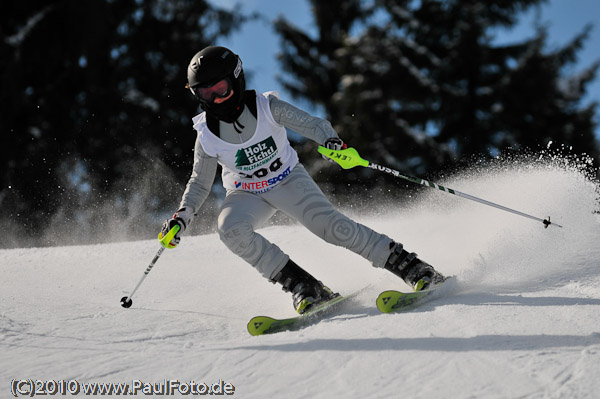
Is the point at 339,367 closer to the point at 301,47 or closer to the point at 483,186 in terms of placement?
the point at 483,186

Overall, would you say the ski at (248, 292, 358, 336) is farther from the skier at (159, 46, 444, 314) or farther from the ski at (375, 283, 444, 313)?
the ski at (375, 283, 444, 313)

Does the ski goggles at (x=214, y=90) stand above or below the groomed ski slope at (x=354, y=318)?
above

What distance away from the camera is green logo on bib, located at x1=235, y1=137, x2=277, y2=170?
12.5 feet

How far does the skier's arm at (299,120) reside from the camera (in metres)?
3.80

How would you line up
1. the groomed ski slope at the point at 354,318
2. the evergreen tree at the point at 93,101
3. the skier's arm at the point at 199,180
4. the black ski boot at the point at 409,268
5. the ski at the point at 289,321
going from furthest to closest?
the evergreen tree at the point at 93,101 → the skier's arm at the point at 199,180 → the black ski boot at the point at 409,268 → the ski at the point at 289,321 → the groomed ski slope at the point at 354,318

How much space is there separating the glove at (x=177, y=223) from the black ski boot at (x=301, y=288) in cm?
67

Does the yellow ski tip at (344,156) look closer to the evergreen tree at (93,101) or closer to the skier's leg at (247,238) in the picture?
the skier's leg at (247,238)

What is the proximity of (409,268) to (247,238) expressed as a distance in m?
1.06

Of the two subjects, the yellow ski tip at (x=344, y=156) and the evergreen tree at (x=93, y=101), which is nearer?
the yellow ski tip at (x=344, y=156)

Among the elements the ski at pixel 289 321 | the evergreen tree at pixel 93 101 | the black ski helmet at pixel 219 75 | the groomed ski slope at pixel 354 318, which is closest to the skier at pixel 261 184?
the black ski helmet at pixel 219 75

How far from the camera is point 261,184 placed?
3932 mm

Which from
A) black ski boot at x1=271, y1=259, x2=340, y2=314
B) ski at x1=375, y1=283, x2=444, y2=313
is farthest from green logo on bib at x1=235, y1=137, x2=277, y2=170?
ski at x1=375, y1=283, x2=444, y2=313

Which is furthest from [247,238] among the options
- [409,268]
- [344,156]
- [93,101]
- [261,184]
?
[93,101]

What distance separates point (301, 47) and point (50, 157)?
8989 millimetres
